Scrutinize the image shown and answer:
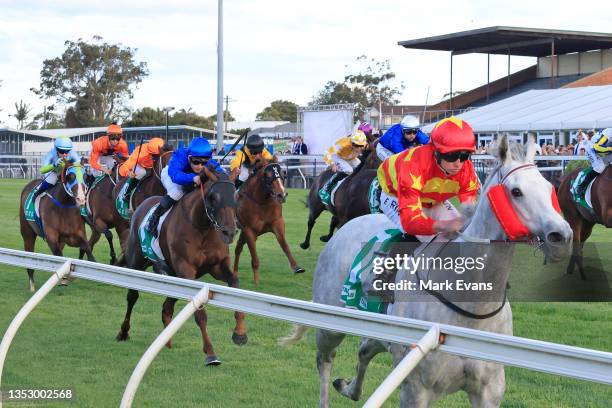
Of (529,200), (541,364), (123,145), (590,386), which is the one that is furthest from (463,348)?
(123,145)

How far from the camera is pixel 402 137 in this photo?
390 inches

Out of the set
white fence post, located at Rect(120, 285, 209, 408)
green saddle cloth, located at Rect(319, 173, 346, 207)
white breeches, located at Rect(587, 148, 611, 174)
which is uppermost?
white breeches, located at Rect(587, 148, 611, 174)

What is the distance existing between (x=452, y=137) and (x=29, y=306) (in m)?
2.08

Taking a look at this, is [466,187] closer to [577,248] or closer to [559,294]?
[559,294]

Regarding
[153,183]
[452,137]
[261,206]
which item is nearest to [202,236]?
[452,137]

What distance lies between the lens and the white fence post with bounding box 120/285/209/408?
349 centimetres

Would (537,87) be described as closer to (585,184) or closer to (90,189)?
(585,184)

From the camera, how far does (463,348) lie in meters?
2.62

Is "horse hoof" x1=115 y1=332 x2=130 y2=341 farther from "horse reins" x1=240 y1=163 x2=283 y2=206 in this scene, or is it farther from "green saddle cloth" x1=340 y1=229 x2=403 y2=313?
"horse reins" x1=240 y1=163 x2=283 y2=206

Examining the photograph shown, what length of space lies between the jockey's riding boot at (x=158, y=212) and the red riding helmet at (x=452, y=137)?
353 cm

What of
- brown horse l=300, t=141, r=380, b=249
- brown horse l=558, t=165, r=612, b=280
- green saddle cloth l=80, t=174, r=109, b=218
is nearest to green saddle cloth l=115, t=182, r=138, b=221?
green saddle cloth l=80, t=174, r=109, b=218

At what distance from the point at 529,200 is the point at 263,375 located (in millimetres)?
2797

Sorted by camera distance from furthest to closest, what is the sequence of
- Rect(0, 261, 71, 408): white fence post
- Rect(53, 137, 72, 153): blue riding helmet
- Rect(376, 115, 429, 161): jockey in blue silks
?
Rect(53, 137, 72, 153): blue riding helmet → Rect(376, 115, 429, 161): jockey in blue silks → Rect(0, 261, 71, 408): white fence post

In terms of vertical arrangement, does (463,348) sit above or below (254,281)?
above
